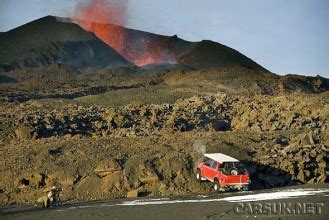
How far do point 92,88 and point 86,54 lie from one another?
198ft

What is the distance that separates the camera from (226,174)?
1073 inches

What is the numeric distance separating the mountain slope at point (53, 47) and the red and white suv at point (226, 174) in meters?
99.4

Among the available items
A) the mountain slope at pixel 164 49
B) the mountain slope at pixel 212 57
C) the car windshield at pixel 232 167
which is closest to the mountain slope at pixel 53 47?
the mountain slope at pixel 164 49

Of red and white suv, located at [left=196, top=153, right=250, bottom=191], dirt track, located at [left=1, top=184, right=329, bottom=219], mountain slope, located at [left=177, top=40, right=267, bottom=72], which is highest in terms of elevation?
mountain slope, located at [left=177, top=40, right=267, bottom=72]

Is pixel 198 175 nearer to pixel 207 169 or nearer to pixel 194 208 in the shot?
pixel 207 169

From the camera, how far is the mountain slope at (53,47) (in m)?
133

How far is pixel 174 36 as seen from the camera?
161m

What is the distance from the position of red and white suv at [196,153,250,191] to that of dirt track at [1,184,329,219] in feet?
1.90

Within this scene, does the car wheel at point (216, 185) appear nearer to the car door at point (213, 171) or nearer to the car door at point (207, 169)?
the car door at point (213, 171)

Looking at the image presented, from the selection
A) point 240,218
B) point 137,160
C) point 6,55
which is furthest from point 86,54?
point 240,218

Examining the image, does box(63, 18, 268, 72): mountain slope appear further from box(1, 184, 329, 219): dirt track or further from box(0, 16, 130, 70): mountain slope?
box(1, 184, 329, 219): dirt track

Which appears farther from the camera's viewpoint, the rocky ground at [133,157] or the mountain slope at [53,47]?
the mountain slope at [53,47]

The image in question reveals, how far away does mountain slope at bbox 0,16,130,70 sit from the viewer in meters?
133

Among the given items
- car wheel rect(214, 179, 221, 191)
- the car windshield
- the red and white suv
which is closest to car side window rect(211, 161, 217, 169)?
the red and white suv
